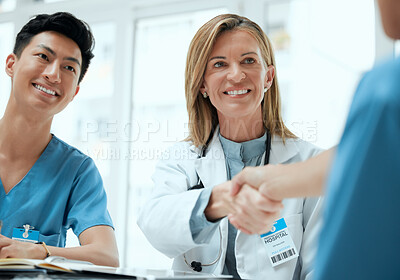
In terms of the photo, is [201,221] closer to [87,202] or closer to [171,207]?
[171,207]

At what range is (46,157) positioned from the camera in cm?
185

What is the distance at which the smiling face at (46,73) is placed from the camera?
5.98ft

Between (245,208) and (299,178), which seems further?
(245,208)

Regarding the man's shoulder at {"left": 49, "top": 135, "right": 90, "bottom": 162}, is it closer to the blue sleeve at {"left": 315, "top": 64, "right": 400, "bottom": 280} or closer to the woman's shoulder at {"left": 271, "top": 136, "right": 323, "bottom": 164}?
the woman's shoulder at {"left": 271, "top": 136, "right": 323, "bottom": 164}

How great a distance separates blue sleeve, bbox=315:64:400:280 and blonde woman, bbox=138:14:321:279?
76cm

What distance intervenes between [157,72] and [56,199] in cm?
198

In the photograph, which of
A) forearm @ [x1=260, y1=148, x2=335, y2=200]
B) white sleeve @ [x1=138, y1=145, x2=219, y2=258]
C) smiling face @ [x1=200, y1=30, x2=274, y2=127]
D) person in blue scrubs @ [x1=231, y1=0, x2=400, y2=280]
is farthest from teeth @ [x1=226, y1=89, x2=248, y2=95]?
person in blue scrubs @ [x1=231, y1=0, x2=400, y2=280]

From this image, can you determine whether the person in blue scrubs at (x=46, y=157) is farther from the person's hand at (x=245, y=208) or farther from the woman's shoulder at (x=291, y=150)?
the woman's shoulder at (x=291, y=150)

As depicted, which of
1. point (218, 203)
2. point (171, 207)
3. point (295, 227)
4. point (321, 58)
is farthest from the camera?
point (321, 58)

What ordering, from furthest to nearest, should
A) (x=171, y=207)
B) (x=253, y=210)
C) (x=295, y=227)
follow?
(x=295, y=227) → (x=171, y=207) → (x=253, y=210)

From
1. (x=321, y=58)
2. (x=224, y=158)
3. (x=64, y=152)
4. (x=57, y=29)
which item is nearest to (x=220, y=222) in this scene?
(x=224, y=158)

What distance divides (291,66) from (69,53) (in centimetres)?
178

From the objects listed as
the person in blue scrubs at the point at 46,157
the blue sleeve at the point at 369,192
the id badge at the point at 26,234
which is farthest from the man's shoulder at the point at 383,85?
the id badge at the point at 26,234

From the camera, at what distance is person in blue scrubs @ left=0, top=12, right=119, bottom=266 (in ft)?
5.57
